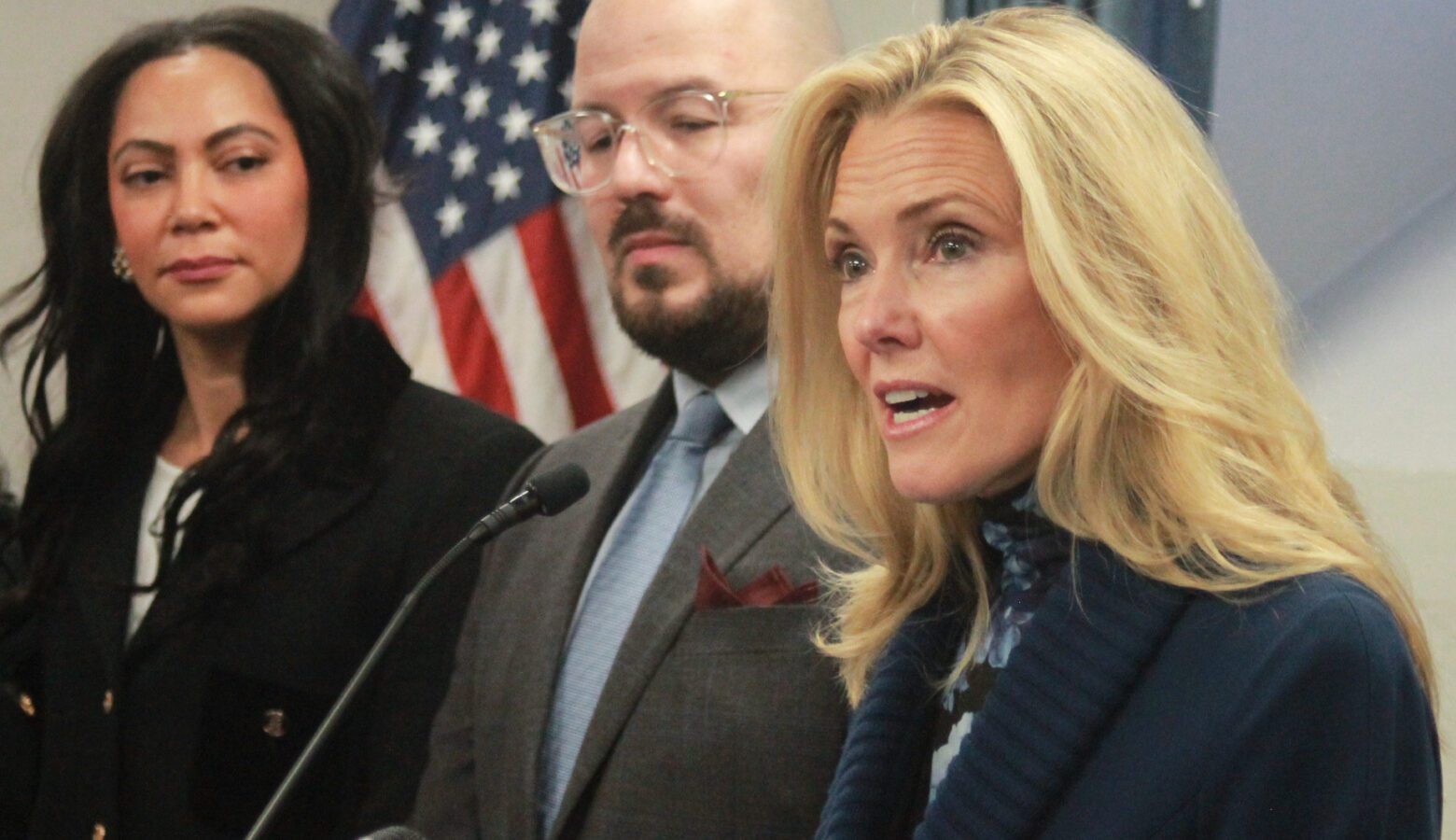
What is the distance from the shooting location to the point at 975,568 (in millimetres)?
1475

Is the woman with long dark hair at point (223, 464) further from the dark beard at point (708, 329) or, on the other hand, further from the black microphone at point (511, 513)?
the black microphone at point (511, 513)

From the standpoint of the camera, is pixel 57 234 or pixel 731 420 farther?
pixel 57 234

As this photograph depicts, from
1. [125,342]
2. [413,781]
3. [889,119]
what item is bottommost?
[413,781]

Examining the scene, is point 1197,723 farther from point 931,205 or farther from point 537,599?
point 537,599

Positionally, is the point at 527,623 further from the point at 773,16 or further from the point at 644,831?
the point at 773,16

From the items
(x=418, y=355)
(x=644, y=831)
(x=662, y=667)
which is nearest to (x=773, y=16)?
(x=662, y=667)

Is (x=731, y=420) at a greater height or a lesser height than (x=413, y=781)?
greater

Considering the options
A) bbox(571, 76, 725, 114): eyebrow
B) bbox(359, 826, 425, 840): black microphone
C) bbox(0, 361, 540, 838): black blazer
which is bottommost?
bbox(0, 361, 540, 838): black blazer

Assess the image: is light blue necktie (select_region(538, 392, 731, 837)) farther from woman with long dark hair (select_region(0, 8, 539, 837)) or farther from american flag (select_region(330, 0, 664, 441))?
american flag (select_region(330, 0, 664, 441))

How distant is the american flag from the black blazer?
36.6 inches

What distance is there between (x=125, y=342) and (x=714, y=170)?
1027mm

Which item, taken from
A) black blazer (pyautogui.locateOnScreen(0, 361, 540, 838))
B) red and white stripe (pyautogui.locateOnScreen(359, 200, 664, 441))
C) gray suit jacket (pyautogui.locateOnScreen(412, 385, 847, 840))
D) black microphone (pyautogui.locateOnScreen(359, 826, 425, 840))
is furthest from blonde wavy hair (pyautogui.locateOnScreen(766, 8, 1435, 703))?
red and white stripe (pyautogui.locateOnScreen(359, 200, 664, 441))

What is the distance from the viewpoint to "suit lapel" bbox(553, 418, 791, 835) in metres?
1.71

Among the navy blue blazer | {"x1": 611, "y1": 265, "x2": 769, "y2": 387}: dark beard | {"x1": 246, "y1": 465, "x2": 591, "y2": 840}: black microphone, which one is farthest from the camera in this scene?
{"x1": 611, "y1": 265, "x2": 769, "y2": 387}: dark beard
